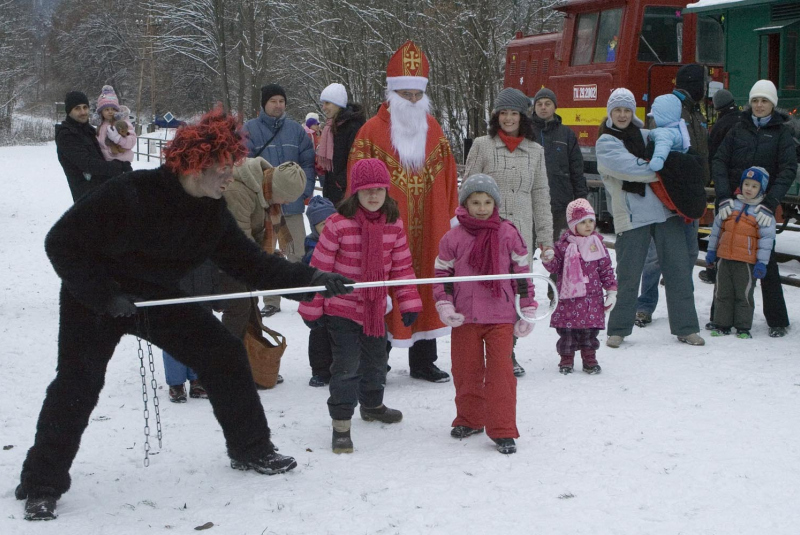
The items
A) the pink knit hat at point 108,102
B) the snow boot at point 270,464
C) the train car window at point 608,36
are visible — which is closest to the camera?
the snow boot at point 270,464

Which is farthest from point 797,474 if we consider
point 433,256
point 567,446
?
point 433,256

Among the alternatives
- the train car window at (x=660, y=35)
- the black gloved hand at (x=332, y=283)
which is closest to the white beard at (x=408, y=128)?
the black gloved hand at (x=332, y=283)

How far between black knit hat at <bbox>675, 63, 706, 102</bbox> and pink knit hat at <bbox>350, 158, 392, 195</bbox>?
13.3ft

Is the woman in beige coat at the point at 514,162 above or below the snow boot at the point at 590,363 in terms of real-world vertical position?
above

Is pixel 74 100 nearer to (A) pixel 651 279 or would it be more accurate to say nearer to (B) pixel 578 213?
(B) pixel 578 213

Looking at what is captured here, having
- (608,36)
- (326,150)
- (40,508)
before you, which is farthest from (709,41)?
(40,508)

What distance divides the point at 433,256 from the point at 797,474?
246 cm

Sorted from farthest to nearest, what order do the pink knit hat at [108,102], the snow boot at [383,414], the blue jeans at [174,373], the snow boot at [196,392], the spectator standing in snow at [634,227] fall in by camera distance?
the pink knit hat at [108,102], the spectator standing in snow at [634,227], the snow boot at [196,392], the blue jeans at [174,373], the snow boot at [383,414]

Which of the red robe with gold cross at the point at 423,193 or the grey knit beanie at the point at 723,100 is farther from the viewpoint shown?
the grey knit beanie at the point at 723,100

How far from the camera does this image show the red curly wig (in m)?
4.00

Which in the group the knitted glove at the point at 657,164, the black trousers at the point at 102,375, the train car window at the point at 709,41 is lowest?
the black trousers at the point at 102,375

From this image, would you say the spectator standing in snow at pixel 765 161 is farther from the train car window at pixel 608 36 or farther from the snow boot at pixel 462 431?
the train car window at pixel 608 36

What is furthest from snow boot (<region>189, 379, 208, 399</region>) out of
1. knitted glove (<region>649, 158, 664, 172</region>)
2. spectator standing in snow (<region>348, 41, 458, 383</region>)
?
knitted glove (<region>649, 158, 664, 172</region>)

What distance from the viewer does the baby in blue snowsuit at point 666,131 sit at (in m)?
6.80
